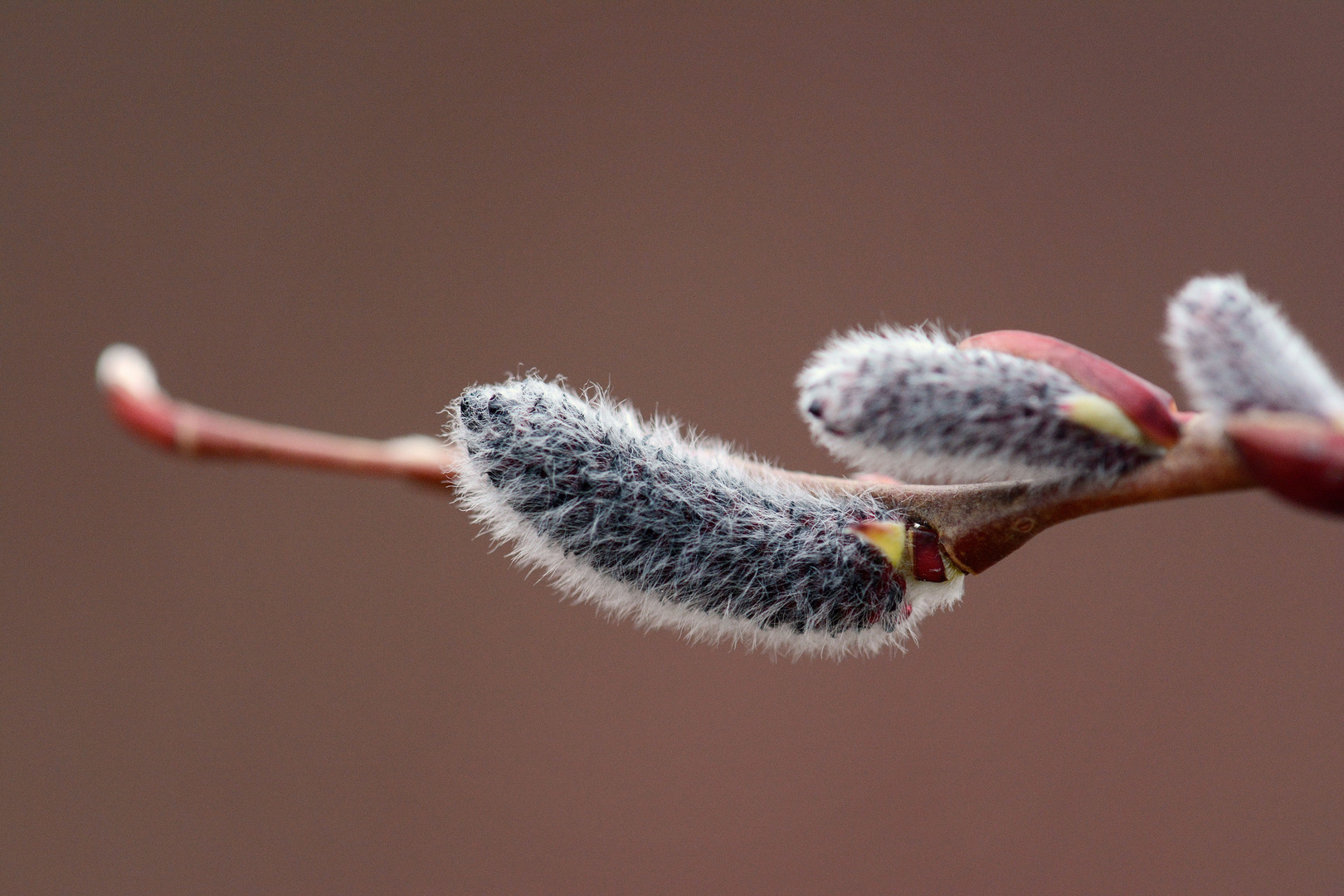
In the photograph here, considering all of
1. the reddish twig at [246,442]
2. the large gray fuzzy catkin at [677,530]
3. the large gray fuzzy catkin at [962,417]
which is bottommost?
the large gray fuzzy catkin at [677,530]

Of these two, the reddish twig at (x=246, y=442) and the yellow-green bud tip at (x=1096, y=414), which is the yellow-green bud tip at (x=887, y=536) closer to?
the yellow-green bud tip at (x=1096, y=414)

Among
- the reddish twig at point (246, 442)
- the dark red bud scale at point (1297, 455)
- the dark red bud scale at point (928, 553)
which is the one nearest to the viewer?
the dark red bud scale at point (1297, 455)

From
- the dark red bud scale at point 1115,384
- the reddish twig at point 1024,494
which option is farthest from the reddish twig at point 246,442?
the dark red bud scale at point 1115,384

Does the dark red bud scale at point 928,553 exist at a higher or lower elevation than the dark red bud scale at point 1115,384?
lower

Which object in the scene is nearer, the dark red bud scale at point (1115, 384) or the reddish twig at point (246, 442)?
the dark red bud scale at point (1115, 384)

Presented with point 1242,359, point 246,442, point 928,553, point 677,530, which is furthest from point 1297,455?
point 246,442

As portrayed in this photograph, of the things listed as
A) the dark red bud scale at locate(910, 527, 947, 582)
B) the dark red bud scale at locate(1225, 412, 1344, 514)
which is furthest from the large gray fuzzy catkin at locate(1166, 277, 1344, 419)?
the dark red bud scale at locate(910, 527, 947, 582)

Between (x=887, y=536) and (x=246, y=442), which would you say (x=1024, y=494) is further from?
(x=246, y=442)
